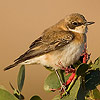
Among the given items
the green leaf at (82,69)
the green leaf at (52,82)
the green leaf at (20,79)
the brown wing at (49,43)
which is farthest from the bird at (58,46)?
the green leaf at (82,69)

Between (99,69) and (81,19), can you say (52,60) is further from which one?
(99,69)

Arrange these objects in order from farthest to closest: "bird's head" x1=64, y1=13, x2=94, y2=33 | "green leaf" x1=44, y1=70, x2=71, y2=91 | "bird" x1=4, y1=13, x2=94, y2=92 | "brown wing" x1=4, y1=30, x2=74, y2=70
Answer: "bird's head" x1=64, y1=13, x2=94, y2=33
"brown wing" x1=4, y1=30, x2=74, y2=70
"bird" x1=4, y1=13, x2=94, y2=92
"green leaf" x1=44, y1=70, x2=71, y2=91

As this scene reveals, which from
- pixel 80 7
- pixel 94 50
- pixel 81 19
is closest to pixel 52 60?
pixel 81 19

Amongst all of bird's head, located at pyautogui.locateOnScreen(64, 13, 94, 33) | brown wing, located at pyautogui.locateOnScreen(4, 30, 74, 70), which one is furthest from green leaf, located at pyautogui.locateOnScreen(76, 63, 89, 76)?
bird's head, located at pyautogui.locateOnScreen(64, 13, 94, 33)

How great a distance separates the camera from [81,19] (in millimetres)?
4297

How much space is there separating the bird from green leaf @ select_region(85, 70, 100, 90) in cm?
144

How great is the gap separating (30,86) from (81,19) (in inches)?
143

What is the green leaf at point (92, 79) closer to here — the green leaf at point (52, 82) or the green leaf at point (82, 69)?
the green leaf at point (82, 69)

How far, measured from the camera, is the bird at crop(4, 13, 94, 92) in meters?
4.07

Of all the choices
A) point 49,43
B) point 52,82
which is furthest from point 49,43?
point 52,82

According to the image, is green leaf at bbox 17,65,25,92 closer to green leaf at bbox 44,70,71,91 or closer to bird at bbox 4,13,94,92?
green leaf at bbox 44,70,71,91

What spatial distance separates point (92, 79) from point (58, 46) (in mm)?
1812

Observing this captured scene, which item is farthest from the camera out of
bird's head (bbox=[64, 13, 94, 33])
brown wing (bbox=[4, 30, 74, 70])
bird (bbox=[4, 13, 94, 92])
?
bird's head (bbox=[64, 13, 94, 33])

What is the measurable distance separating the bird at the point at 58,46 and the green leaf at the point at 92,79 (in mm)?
1438
